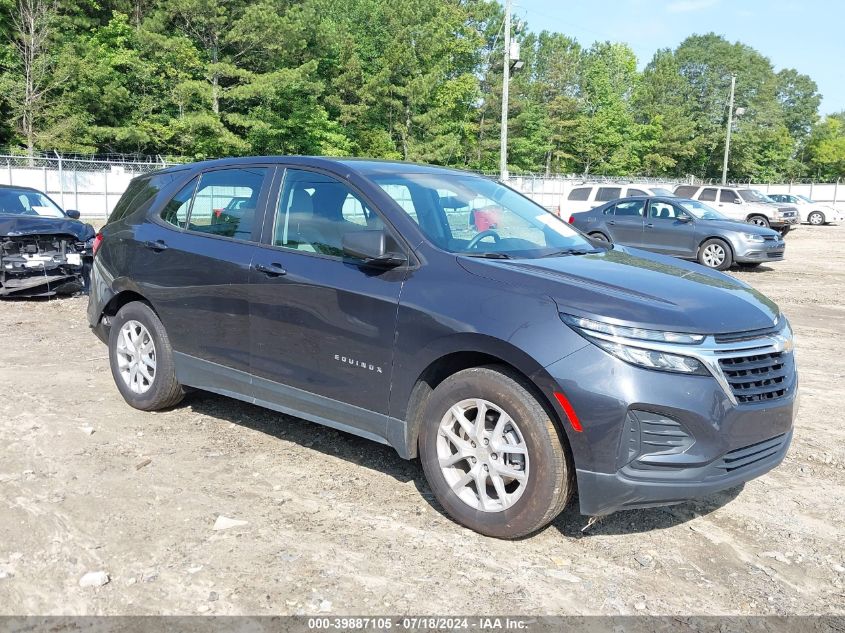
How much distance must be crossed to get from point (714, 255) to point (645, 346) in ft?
45.9

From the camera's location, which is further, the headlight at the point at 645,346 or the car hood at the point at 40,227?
the car hood at the point at 40,227

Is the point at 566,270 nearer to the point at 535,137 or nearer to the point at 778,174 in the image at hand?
the point at 535,137

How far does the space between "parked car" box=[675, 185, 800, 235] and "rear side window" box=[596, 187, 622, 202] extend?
473cm

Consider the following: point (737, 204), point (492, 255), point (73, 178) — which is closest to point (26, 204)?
point (492, 255)

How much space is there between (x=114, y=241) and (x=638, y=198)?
1409 cm

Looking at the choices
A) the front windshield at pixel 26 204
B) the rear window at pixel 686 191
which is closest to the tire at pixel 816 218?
the rear window at pixel 686 191

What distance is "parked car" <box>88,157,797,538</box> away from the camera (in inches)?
126

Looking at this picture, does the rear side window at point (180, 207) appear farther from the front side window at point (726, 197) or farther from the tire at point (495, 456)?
the front side window at point (726, 197)

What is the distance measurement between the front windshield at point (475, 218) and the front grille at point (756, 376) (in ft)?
4.03

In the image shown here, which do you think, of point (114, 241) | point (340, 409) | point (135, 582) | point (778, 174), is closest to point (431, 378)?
point (340, 409)

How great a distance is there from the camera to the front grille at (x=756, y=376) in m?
3.26

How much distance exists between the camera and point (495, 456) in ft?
11.4

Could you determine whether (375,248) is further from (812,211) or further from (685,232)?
(812,211)

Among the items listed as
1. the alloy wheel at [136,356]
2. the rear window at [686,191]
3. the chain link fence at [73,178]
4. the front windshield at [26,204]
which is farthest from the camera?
the chain link fence at [73,178]
